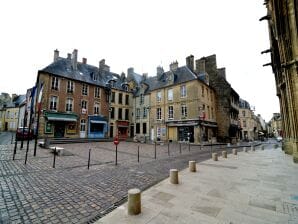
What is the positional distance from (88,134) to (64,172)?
64.3 feet

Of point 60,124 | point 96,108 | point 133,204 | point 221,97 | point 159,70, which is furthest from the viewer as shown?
point 159,70

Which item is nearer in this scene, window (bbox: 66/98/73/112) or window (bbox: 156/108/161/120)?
window (bbox: 66/98/73/112)

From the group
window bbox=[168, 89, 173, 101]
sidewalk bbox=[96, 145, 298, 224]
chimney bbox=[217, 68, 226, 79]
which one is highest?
chimney bbox=[217, 68, 226, 79]

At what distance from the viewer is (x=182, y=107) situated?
2344 centimetres

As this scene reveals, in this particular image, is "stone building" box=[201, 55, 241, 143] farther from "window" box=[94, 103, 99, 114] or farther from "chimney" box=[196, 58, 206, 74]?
"window" box=[94, 103, 99, 114]

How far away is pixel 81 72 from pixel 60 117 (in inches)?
351

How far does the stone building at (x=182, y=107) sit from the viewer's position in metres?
21.8

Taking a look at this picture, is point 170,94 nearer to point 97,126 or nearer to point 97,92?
point 97,92

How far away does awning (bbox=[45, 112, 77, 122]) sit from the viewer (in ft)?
67.4

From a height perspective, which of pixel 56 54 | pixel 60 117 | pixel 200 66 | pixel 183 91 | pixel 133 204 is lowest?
pixel 133 204

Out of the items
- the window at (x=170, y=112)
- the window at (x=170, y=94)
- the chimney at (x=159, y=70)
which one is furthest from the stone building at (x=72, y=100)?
the window at (x=170, y=94)

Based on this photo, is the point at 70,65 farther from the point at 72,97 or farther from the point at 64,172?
the point at 64,172

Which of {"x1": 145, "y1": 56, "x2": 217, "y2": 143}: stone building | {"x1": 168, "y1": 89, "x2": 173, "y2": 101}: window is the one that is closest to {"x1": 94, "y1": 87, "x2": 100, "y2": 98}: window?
{"x1": 145, "y1": 56, "x2": 217, "y2": 143}: stone building

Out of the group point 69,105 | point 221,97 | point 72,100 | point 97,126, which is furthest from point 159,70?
point 69,105
